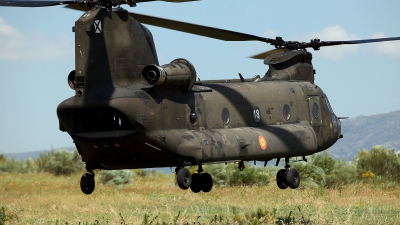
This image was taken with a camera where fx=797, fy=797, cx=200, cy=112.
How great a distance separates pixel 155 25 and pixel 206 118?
2.82 m

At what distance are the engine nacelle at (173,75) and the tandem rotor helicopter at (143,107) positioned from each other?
2cm

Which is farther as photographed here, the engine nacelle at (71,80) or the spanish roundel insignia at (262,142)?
the spanish roundel insignia at (262,142)

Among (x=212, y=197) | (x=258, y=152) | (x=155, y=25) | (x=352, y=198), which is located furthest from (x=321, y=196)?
(x=155, y=25)

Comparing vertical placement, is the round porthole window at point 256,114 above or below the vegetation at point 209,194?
above

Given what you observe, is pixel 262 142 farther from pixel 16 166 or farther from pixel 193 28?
pixel 16 166

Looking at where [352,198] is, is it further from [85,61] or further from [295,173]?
[85,61]

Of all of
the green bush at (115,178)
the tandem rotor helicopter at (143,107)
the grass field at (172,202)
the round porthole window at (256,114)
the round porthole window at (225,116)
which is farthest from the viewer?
the green bush at (115,178)

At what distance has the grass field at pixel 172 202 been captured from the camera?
23.5 meters

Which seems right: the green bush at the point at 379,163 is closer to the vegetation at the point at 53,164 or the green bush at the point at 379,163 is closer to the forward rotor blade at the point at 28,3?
the vegetation at the point at 53,164

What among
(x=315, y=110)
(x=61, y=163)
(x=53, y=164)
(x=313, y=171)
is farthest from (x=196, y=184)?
(x=53, y=164)

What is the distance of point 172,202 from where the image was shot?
96.8ft

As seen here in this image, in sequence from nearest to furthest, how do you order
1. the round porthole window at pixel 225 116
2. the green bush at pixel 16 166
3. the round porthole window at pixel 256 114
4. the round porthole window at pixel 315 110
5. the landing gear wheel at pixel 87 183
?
1. the landing gear wheel at pixel 87 183
2. the round porthole window at pixel 225 116
3. the round porthole window at pixel 256 114
4. the round porthole window at pixel 315 110
5. the green bush at pixel 16 166

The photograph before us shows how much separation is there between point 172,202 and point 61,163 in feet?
50.0

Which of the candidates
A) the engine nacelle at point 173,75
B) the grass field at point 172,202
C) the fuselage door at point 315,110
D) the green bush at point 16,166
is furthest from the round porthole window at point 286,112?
the green bush at point 16,166
